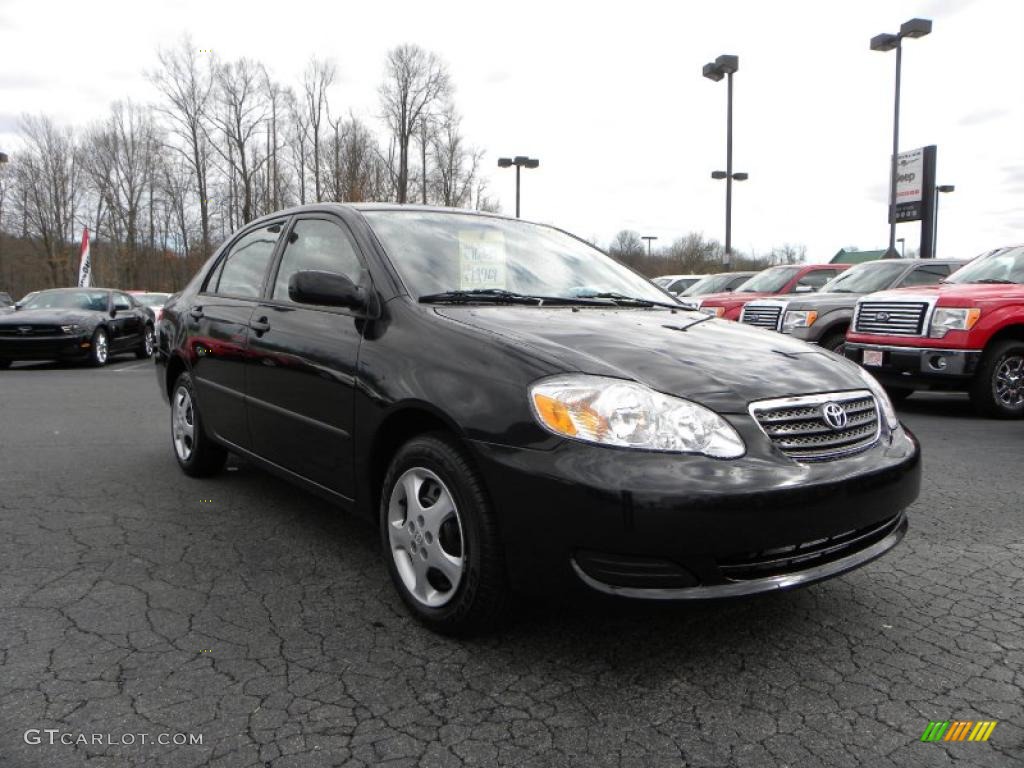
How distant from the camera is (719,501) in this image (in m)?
2.29

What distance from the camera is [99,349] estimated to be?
45.6 feet

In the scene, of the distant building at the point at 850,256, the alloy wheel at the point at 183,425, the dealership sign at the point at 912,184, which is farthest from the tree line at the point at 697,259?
the alloy wheel at the point at 183,425

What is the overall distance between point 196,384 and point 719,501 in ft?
11.4

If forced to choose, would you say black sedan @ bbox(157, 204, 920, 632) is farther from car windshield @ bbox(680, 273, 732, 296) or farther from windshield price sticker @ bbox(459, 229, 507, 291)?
car windshield @ bbox(680, 273, 732, 296)

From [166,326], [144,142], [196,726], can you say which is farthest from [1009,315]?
[144,142]

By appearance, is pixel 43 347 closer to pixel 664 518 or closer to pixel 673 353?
pixel 673 353

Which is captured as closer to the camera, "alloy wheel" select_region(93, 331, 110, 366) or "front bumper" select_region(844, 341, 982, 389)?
"front bumper" select_region(844, 341, 982, 389)

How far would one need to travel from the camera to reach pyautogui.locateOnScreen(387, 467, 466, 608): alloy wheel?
106 inches

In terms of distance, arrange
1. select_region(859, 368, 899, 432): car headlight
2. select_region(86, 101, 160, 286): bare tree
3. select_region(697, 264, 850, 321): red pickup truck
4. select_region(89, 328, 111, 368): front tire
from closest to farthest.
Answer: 1. select_region(859, 368, 899, 432): car headlight
2. select_region(697, 264, 850, 321): red pickup truck
3. select_region(89, 328, 111, 368): front tire
4. select_region(86, 101, 160, 286): bare tree

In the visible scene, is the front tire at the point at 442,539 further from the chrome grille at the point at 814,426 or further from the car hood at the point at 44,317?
the car hood at the point at 44,317

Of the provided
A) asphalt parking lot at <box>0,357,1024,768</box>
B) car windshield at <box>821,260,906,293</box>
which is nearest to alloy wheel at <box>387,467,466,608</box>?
asphalt parking lot at <box>0,357,1024,768</box>

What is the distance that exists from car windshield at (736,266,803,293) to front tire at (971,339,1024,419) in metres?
5.38

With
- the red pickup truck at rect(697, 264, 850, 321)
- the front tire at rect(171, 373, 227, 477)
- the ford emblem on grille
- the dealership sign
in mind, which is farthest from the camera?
the dealership sign

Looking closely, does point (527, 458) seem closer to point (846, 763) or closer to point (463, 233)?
point (846, 763)
